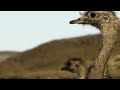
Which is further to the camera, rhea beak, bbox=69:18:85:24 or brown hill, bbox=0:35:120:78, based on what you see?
brown hill, bbox=0:35:120:78

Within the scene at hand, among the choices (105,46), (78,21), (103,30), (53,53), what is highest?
(53,53)

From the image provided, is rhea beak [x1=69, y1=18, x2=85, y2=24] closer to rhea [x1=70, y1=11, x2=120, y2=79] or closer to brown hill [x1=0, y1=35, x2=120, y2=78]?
rhea [x1=70, y1=11, x2=120, y2=79]

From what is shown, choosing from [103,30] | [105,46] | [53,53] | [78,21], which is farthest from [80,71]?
[53,53]

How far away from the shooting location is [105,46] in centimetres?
573

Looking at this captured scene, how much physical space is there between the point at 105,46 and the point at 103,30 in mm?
405

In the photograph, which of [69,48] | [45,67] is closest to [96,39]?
[69,48]

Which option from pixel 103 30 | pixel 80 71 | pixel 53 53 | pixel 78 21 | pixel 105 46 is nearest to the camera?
pixel 105 46

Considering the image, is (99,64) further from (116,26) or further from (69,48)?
(69,48)

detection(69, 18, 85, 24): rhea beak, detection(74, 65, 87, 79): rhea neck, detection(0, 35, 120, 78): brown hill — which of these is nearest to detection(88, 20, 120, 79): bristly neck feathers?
detection(69, 18, 85, 24): rhea beak

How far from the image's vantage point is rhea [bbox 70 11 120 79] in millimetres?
5469

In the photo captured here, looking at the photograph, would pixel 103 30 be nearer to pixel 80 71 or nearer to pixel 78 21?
pixel 78 21

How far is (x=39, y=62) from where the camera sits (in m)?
60.2

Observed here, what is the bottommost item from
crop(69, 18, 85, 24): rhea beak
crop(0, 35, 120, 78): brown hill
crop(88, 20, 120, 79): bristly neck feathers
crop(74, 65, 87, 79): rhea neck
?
crop(88, 20, 120, 79): bristly neck feathers
